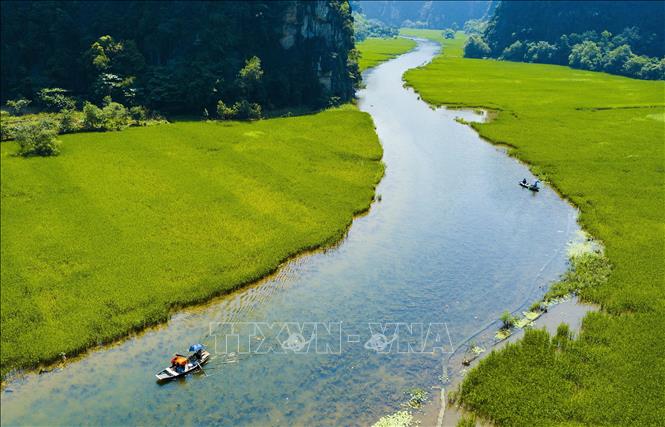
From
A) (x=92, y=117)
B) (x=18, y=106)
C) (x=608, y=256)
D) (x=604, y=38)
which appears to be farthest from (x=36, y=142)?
(x=604, y=38)

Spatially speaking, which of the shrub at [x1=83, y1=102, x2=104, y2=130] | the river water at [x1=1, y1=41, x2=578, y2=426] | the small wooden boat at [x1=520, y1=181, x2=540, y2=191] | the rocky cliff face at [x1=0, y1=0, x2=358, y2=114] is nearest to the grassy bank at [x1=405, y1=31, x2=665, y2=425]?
the small wooden boat at [x1=520, y1=181, x2=540, y2=191]

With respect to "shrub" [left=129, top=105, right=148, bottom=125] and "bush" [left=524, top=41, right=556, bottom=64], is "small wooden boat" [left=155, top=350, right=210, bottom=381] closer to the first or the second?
"shrub" [left=129, top=105, right=148, bottom=125]

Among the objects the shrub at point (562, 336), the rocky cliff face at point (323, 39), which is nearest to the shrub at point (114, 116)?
the rocky cliff face at point (323, 39)

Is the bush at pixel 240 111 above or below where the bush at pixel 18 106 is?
below

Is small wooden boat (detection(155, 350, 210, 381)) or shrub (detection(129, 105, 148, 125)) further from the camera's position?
shrub (detection(129, 105, 148, 125))

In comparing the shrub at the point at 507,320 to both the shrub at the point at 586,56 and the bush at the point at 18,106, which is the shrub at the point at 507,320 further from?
the shrub at the point at 586,56

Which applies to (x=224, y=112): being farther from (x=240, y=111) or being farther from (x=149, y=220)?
(x=149, y=220)
